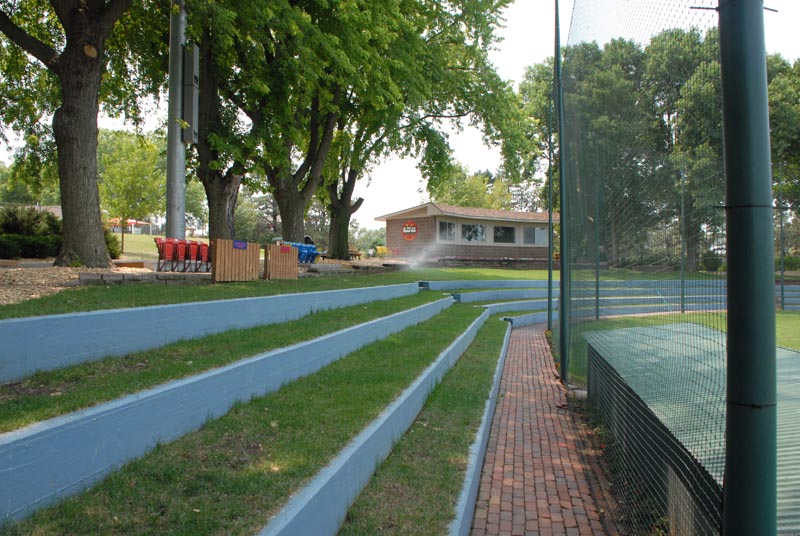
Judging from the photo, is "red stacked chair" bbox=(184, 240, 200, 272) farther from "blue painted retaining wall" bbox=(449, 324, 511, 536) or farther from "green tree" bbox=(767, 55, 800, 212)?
"green tree" bbox=(767, 55, 800, 212)

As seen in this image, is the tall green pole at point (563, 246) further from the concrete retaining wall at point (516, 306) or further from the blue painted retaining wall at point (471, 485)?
the concrete retaining wall at point (516, 306)

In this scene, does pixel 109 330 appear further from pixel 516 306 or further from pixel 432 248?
pixel 432 248

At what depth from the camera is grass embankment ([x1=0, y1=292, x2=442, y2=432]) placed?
10.1ft

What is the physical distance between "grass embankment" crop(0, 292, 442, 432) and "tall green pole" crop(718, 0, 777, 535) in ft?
10.3

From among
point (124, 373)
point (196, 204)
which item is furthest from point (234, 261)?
point (196, 204)

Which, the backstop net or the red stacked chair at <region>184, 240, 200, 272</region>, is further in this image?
the red stacked chair at <region>184, 240, 200, 272</region>

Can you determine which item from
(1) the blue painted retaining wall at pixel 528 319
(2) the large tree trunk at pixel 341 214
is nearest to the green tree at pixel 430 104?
(2) the large tree trunk at pixel 341 214

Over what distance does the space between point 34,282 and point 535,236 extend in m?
33.2

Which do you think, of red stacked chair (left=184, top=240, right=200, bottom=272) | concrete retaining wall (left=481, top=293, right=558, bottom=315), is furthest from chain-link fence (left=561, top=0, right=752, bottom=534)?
concrete retaining wall (left=481, top=293, right=558, bottom=315)

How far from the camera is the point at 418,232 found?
3294cm

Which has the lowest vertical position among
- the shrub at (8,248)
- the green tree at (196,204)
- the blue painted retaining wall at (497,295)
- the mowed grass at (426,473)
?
the mowed grass at (426,473)

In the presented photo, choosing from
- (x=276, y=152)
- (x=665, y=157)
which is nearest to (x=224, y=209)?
(x=276, y=152)

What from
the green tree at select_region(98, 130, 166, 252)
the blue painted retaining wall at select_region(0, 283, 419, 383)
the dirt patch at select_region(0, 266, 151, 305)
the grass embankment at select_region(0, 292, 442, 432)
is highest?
the green tree at select_region(98, 130, 166, 252)

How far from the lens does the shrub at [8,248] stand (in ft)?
42.2
